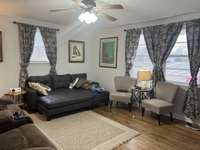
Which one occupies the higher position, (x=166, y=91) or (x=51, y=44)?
(x=51, y=44)

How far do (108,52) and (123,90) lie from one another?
146 cm

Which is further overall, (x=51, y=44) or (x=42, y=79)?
(x=51, y=44)

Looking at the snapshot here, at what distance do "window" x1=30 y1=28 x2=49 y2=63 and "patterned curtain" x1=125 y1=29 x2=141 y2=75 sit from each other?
97.4 inches

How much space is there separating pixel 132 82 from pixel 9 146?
3503 millimetres

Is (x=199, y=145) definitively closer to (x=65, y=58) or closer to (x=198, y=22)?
(x=198, y=22)

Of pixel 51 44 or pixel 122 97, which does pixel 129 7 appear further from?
pixel 51 44

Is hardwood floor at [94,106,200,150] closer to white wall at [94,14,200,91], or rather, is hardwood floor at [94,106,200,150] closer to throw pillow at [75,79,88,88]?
throw pillow at [75,79,88,88]

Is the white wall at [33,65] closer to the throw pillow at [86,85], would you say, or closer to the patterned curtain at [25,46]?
the patterned curtain at [25,46]

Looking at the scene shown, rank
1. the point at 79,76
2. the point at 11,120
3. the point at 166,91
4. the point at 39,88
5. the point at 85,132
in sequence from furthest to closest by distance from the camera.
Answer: the point at 79,76
the point at 39,88
the point at 166,91
the point at 85,132
the point at 11,120

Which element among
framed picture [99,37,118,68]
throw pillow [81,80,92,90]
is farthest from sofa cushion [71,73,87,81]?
framed picture [99,37,118,68]

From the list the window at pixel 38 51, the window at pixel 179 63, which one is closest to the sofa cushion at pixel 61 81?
the window at pixel 38 51

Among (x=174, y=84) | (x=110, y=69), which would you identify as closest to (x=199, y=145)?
(x=174, y=84)

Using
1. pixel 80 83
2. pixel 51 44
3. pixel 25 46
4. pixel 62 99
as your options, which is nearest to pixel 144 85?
pixel 80 83

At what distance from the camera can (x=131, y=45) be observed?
4.80 m
